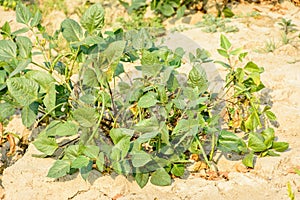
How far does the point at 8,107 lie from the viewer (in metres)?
2.34

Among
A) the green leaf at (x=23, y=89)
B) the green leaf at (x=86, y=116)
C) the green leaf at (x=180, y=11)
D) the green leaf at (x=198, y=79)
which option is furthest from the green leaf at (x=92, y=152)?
the green leaf at (x=180, y=11)

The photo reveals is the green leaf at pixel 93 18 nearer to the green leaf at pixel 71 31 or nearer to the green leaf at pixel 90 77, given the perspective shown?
the green leaf at pixel 71 31

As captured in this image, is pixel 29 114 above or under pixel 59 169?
above

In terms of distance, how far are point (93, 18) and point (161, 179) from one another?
799 mm

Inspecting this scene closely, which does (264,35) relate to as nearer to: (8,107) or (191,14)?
(191,14)

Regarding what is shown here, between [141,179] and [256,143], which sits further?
[256,143]

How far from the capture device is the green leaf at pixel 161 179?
2322 mm

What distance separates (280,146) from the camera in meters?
2.47

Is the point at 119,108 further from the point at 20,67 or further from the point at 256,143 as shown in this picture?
the point at 256,143

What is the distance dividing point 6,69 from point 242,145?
116cm

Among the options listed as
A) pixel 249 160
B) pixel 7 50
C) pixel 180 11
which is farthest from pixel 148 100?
pixel 180 11

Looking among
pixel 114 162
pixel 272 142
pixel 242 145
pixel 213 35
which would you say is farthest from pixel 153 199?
pixel 213 35

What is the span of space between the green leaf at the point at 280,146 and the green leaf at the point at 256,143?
63 mm

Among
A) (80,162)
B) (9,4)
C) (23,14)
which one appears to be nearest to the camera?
(80,162)
